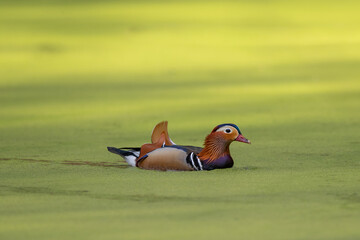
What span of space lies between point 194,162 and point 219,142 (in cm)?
17

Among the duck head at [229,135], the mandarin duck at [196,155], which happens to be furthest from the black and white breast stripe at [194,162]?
the duck head at [229,135]

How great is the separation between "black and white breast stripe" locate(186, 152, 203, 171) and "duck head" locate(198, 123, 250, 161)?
0.10ft

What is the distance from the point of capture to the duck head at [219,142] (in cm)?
591

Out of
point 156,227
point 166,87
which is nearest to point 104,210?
point 156,227

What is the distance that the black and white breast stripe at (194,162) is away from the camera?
5883 millimetres

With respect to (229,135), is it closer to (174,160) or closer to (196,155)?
(196,155)

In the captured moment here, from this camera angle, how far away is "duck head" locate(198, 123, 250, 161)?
5914 mm

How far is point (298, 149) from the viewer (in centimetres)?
674

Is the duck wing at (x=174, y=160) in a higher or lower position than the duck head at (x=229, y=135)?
lower

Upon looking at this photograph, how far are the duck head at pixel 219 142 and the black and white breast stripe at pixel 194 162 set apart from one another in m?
0.03

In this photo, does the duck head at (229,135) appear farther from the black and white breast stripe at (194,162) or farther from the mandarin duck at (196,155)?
the black and white breast stripe at (194,162)

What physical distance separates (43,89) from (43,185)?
14.7ft

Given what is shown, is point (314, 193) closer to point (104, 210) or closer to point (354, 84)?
point (104, 210)

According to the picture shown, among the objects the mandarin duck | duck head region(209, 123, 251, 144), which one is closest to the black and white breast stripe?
Answer: the mandarin duck
